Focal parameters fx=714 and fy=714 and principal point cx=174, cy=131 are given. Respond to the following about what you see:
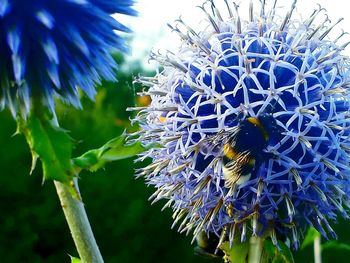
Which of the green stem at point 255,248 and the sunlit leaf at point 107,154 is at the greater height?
the sunlit leaf at point 107,154

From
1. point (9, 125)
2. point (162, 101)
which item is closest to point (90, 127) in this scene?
point (9, 125)

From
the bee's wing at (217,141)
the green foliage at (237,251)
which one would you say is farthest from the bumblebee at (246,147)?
the green foliage at (237,251)

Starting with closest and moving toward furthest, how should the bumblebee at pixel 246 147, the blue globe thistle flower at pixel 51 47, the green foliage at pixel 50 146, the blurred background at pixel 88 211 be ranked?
the green foliage at pixel 50 146, the blue globe thistle flower at pixel 51 47, the bumblebee at pixel 246 147, the blurred background at pixel 88 211

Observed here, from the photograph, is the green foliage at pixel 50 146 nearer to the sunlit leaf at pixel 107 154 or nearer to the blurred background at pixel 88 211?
the sunlit leaf at pixel 107 154

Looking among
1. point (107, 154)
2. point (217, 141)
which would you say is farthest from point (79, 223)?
point (217, 141)

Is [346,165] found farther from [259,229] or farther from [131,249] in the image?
[131,249]

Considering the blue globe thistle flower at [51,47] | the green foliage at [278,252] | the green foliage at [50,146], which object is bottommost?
the green foliage at [278,252]

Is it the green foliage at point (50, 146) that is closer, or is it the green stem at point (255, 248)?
the green foliage at point (50, 146)
